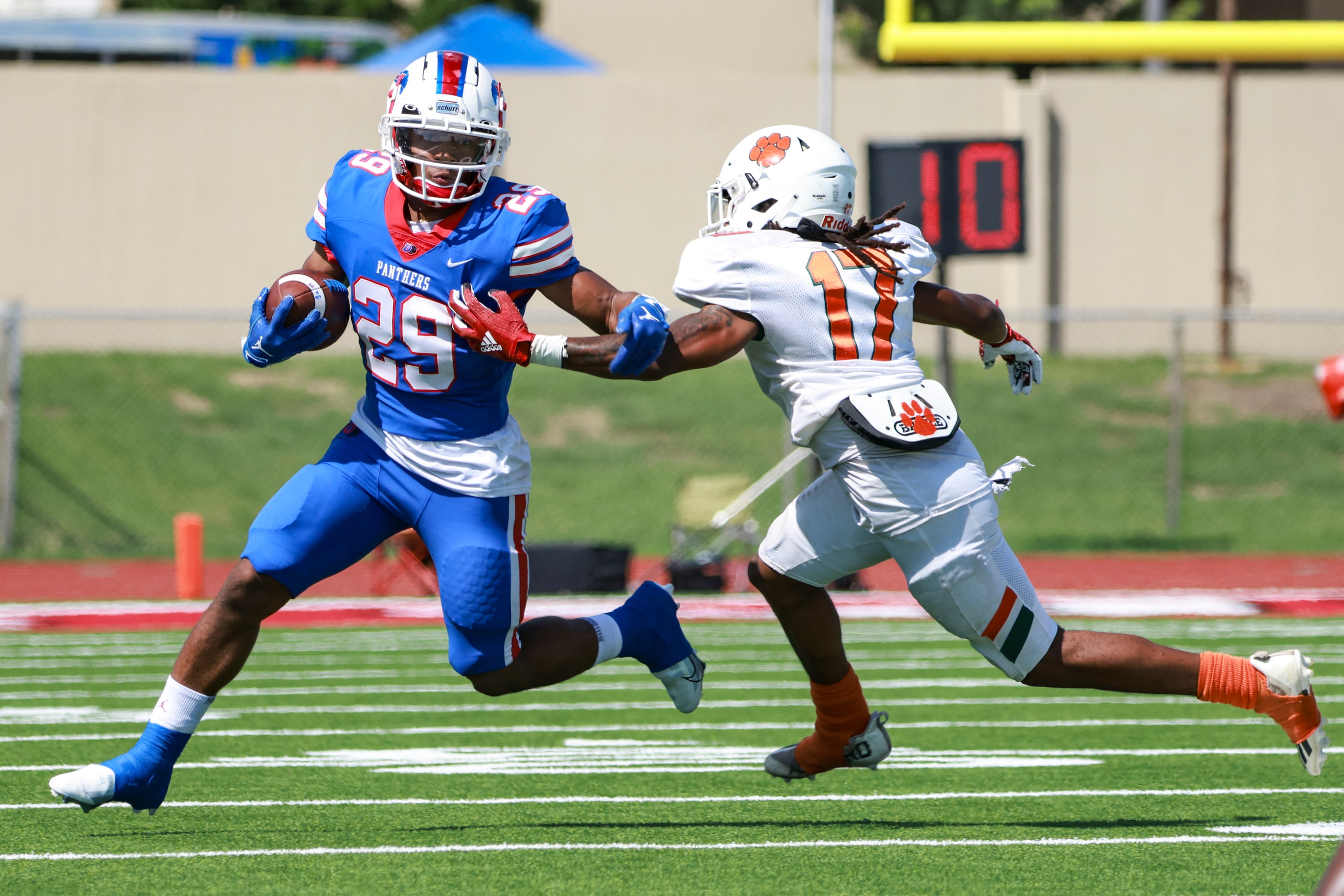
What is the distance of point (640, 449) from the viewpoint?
16766 millimetres

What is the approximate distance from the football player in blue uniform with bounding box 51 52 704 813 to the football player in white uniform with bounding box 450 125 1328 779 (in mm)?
255

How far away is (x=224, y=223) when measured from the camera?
2114 cm

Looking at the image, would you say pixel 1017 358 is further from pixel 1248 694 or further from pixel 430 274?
pixel 430 274

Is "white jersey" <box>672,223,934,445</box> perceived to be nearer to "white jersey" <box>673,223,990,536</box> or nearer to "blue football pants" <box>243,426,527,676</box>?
"white jersey" <box>673,223,990,536</box>

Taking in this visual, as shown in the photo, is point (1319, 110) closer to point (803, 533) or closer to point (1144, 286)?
point (1144, 286)

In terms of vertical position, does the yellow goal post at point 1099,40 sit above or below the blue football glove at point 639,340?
above

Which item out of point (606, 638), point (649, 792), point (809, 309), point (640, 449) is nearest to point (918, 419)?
point (809, 309)

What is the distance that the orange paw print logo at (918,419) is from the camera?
4344mm

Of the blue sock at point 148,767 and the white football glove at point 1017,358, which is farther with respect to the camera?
the white football glove at point 1017,358

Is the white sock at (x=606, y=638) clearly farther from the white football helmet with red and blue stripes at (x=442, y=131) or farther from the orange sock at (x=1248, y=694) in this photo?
the orange sock at (x=1248, y=694)

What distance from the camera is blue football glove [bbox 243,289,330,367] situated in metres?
4.32

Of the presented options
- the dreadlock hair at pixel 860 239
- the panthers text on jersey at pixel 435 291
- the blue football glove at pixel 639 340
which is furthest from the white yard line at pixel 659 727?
the blue football glove at pixel 639 340

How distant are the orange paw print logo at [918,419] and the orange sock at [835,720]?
0.84 m

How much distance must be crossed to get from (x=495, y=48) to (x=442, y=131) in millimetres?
18905
